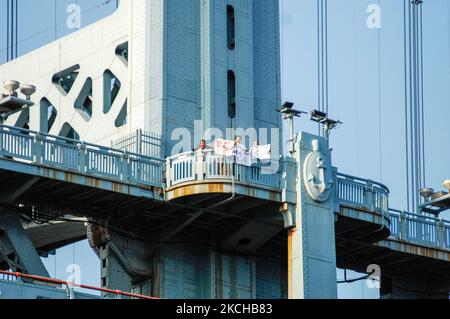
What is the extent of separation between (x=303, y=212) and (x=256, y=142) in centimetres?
292

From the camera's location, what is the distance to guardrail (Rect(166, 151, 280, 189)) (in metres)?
82.2

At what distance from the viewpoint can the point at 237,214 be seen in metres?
84.6

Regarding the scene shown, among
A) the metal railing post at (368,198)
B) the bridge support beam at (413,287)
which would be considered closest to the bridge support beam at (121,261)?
the metal railing post at (368,198)

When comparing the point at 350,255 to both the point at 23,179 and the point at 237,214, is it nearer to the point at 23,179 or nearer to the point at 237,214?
the point at 237,214

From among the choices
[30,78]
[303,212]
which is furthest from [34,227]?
[303,212]

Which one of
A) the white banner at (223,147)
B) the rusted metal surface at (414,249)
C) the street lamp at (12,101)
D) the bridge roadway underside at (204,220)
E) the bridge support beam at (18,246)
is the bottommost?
the bridge support beam at (18,246)

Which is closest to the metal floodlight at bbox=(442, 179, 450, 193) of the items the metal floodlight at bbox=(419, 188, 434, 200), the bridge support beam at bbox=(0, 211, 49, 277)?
the metal floodlight at bbox=(419, 188, 434, 200)

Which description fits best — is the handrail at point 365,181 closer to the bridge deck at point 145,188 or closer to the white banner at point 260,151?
the bridge deck at point 145,188

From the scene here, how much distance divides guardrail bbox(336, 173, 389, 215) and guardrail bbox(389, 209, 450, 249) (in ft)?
9.00

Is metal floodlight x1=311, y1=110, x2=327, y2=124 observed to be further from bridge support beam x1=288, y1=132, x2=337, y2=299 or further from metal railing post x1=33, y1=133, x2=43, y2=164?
metal railing post x1=33, y1=133, x2=43, y2=164

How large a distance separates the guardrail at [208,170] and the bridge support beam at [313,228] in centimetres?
155

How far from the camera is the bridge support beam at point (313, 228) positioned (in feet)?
274

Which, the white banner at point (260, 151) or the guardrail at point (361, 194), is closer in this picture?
the white banner at point (260, 151)

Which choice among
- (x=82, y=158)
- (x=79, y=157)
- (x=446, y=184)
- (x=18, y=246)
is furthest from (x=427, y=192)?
(x=18, y=246)
